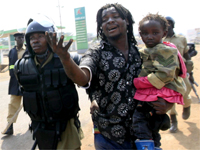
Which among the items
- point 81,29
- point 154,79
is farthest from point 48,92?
point 81,29

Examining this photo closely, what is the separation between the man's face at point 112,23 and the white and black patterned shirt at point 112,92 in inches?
7.2

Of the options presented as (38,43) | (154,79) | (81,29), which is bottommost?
(154,79)

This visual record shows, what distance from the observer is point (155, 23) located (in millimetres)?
1828

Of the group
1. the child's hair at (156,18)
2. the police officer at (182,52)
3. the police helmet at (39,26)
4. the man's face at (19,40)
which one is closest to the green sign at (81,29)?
the man's face at (19,40)

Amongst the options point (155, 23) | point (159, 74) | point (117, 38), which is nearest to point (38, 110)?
point (117, 38)

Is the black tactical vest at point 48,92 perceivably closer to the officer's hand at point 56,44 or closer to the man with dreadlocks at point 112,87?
the man with dreadlocks at point 112,87

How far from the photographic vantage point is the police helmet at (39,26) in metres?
2.33

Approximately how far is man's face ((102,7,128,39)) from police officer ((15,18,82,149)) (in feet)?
2.27

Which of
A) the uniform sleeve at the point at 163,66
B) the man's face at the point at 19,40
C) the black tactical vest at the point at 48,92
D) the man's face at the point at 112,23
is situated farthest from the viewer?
the man's face at the point at 19,40

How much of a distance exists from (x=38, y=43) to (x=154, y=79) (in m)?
1.38

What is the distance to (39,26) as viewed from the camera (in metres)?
2.34

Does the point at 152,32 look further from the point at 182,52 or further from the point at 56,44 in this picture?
the point at 182,52

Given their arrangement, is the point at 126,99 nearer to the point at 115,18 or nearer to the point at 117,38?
the point at 117,38

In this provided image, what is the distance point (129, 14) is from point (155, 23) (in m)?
0.31
